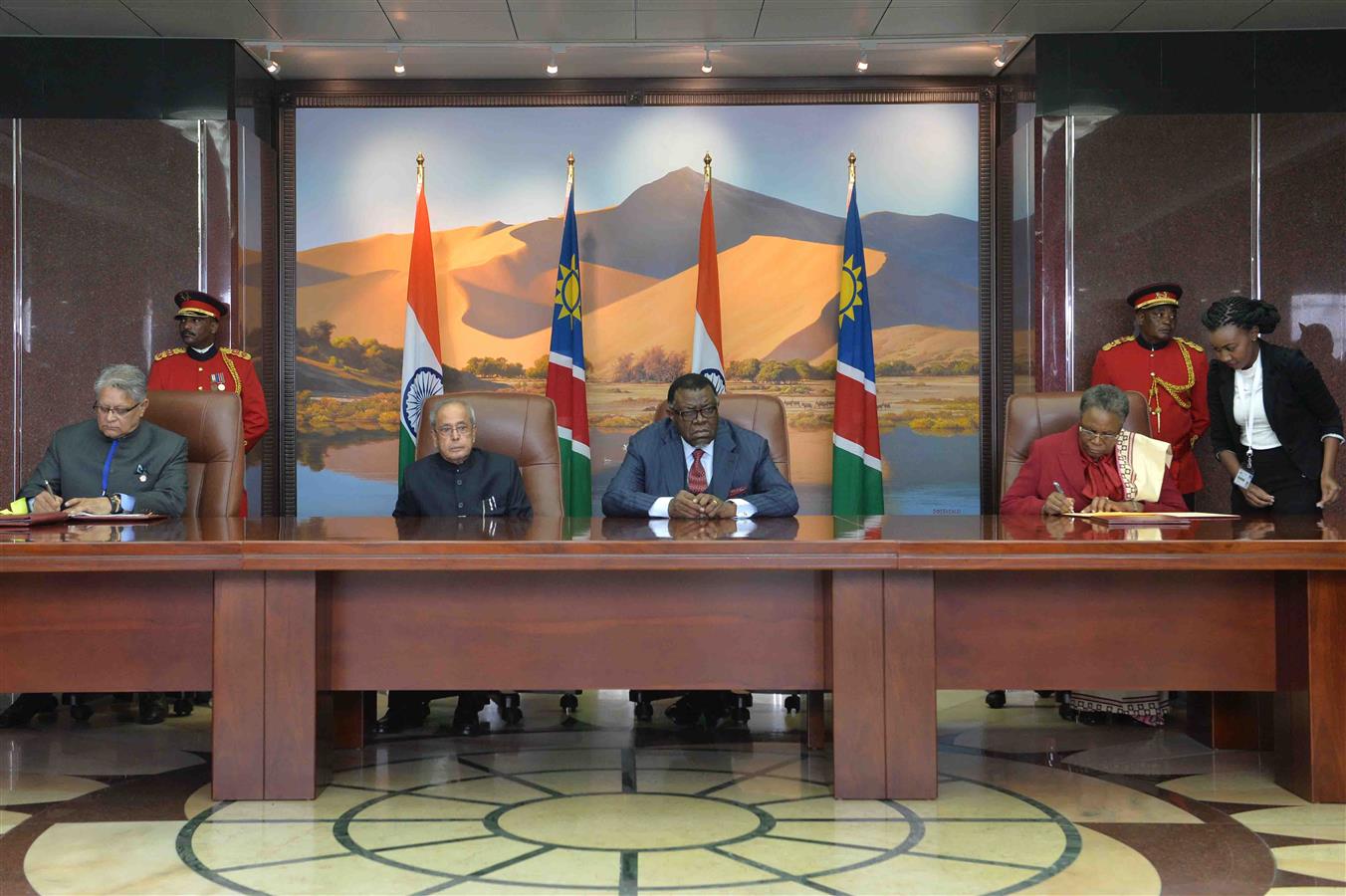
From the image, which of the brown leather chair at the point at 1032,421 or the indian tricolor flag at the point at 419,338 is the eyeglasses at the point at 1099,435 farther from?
the indian tricolor flag at the point at 419,338

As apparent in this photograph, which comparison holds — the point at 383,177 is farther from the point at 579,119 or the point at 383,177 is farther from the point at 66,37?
the point at 66,37

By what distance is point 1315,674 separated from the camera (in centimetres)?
294

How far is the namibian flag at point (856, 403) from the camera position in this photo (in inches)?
238

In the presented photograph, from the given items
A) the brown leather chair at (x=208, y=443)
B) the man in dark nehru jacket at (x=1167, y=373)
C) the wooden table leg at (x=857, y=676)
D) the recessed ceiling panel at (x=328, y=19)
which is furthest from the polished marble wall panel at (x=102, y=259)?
the man in dark nehru jacket at (x=1167, y=373)

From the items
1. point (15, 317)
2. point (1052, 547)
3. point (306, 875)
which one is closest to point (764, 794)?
point (1052, 547)

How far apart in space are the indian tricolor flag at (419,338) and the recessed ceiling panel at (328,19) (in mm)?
668

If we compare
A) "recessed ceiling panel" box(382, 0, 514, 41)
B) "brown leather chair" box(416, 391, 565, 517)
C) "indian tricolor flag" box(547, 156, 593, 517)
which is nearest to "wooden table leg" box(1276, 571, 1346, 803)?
"brown leather chair" box(416, 391, 565, 517)

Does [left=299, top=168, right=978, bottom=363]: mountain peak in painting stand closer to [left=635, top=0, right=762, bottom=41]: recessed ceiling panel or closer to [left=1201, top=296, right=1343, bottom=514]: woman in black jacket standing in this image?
[left=635, top=0, right=762, bottom=41]: recessed ceiling panel

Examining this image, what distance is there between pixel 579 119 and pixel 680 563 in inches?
161

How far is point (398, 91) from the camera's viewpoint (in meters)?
6.36

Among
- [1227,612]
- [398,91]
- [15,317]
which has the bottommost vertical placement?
[1227,612]

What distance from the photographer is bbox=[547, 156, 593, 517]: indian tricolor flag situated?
6070 mm

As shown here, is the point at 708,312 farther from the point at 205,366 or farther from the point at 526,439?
the point at 205,366

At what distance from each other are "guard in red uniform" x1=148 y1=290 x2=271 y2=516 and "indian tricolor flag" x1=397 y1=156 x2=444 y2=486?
75cm
